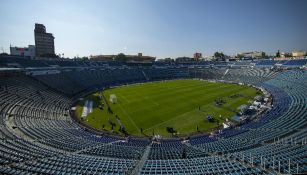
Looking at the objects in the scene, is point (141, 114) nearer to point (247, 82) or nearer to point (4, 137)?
point (4, 137)

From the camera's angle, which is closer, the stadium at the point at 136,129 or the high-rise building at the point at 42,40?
the stadium at the point at 136,129

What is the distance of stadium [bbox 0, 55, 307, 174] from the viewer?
21.6m

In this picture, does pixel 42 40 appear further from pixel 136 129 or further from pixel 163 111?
pixel 136 129

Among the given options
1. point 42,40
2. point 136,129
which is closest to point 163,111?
point 136,129

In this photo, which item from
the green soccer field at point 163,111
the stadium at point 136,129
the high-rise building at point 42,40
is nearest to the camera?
the stadium at point 136,129

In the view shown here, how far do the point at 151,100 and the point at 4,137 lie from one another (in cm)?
4553

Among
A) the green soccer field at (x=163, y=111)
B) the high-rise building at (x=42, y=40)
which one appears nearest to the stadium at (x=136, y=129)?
the green soccer field at (x=163, y=111)

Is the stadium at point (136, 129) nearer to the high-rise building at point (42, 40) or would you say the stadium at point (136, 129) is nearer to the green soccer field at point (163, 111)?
the green soccer field at point (163, 111)

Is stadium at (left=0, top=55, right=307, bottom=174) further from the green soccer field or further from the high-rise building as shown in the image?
the high-rise building

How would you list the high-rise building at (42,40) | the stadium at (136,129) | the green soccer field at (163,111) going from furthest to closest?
the high-rise building at (42,40), the green soccer field at (163,111), the stadium at (136,129)

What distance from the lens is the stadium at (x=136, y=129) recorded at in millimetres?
21625

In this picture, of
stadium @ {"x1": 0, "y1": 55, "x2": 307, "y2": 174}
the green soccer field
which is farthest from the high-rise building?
the green soccer field

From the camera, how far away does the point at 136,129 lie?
46594 mm

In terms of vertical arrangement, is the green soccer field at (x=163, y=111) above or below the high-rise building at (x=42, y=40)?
below
